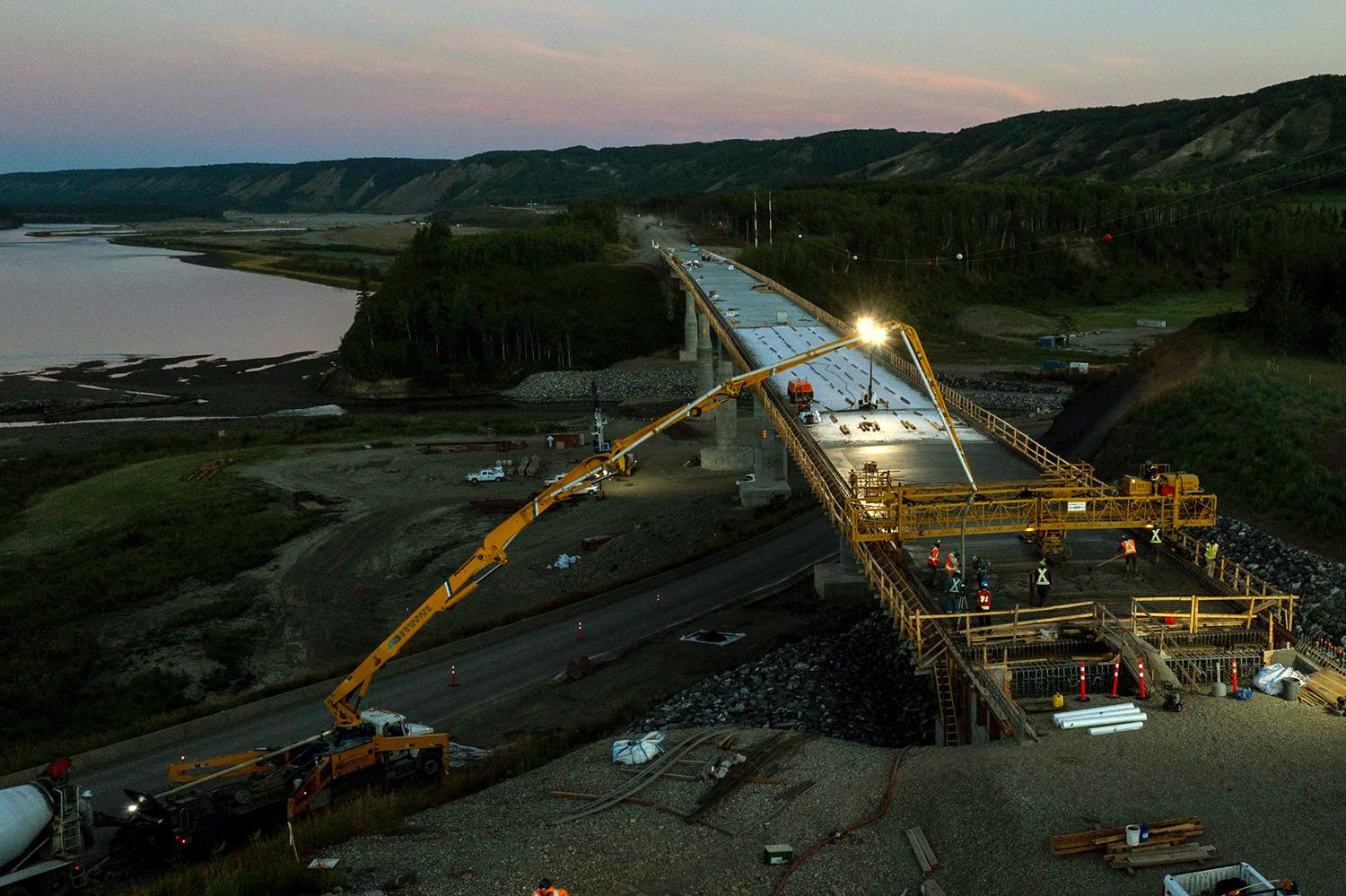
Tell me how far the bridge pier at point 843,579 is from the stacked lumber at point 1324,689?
17.8 metres

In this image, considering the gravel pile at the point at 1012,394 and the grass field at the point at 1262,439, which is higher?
the grass field at the point at 1262,439

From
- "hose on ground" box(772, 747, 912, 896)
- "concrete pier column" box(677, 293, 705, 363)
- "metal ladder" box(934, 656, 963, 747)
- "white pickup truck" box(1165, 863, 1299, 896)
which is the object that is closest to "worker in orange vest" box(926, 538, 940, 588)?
"metal ladder" box(934, 656, 963, 747)

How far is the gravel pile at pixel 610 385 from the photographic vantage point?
344ft

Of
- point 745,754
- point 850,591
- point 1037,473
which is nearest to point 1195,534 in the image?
point 1037,473

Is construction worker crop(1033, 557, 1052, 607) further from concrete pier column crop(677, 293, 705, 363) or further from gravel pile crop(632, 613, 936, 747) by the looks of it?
concrete pier column crop(677, 293, 705, 363)

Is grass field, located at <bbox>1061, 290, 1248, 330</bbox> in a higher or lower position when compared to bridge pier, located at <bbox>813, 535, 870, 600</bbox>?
higher

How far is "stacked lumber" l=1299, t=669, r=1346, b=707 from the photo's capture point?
2158cm

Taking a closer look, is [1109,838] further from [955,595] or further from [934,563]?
[934,563]

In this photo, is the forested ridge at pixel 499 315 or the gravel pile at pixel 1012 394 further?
the forested ridge at pixel 499 315

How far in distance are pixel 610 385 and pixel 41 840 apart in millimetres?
88905

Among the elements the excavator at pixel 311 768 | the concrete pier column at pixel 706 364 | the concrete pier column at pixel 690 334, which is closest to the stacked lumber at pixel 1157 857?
the excavator at pixel 311 768

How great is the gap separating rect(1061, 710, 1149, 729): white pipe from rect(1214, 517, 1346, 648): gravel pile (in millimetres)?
11941

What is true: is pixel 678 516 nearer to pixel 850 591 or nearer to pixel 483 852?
pixel 850 591

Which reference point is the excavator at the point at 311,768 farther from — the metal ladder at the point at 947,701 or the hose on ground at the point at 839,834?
the hose on ground at the point at 839,834
